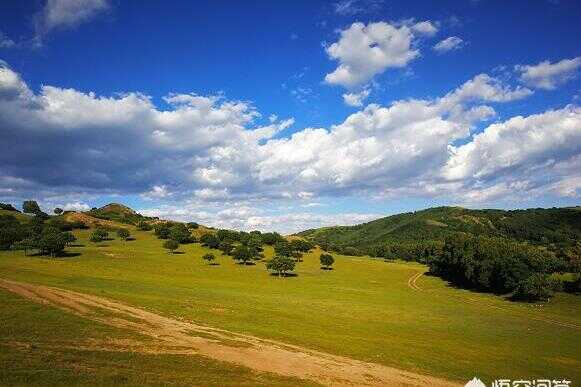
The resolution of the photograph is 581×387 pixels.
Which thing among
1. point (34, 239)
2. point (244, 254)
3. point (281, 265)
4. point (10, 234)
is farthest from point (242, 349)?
point (10, 234)

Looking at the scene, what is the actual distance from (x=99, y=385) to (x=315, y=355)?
20580mm

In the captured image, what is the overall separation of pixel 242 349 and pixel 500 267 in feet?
322

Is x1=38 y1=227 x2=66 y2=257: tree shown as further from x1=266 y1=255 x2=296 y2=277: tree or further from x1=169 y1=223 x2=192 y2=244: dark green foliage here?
x1=266 y1=255 x2=296 y2=277: tree

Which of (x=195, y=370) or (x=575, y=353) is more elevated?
(x=195, y=370)

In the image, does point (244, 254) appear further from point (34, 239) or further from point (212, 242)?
point (34, 239)

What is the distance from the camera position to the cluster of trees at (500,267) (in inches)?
4186

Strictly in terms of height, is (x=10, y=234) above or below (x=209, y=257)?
above

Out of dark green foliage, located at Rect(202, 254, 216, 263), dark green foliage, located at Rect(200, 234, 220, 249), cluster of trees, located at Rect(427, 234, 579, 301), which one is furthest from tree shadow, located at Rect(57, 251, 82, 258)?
cluster of trees, located at Rect(427, 234, 579, 301)

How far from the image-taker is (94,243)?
156 m

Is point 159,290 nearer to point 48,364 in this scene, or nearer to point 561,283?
point 48,364

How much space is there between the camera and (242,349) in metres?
38.9

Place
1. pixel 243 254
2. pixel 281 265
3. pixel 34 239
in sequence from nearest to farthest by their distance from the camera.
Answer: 1. pixel 281 265
2. pixel 34 239
3. pixel 243 254

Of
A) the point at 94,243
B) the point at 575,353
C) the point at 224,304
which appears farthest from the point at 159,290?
the point at 94,243

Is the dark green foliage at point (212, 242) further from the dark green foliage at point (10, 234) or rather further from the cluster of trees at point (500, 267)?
the cluster of trees at point (500, 267)
